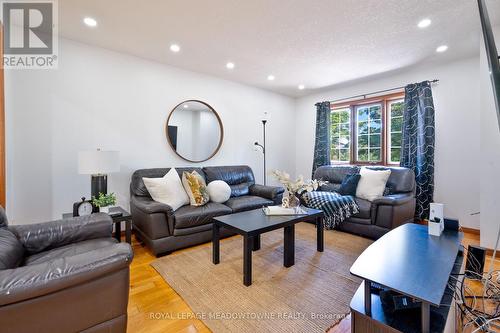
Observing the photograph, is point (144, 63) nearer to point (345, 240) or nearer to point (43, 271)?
point (43, 271)

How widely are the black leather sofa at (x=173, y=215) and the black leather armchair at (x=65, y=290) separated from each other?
1.04m

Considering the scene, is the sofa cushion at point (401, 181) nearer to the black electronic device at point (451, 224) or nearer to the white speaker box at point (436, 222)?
the black electronic device at point (451, 224)

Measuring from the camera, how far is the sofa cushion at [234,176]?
3664 millimetres

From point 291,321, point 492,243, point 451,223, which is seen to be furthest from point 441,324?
point 492,243

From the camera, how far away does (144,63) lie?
10.7 feet

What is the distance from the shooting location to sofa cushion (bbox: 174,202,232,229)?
2556mm

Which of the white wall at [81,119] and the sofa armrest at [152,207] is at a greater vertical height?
the white wall at [81,119]

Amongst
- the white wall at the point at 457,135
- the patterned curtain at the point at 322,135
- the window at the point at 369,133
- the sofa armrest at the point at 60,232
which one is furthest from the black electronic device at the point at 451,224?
the sofa armrest at the point at 60,232

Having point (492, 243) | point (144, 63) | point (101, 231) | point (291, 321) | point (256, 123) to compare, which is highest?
point (144, 63)

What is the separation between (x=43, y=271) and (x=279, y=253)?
206cm

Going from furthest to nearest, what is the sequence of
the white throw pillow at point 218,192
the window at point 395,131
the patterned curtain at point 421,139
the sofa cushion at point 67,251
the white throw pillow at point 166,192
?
the window at point 395,131
the patterned curtain at point 421,139
the white throw pillow at point 218,192
the white throw pillow at point 166,192
the sofa cushion at point 67,251

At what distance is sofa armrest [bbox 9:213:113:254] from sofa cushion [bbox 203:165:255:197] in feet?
6.00

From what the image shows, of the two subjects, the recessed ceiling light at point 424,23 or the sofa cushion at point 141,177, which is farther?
the sofa cushion at point 141,177

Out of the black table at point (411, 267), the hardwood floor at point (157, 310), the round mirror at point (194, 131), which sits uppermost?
the round mirror at point (194, 131)
